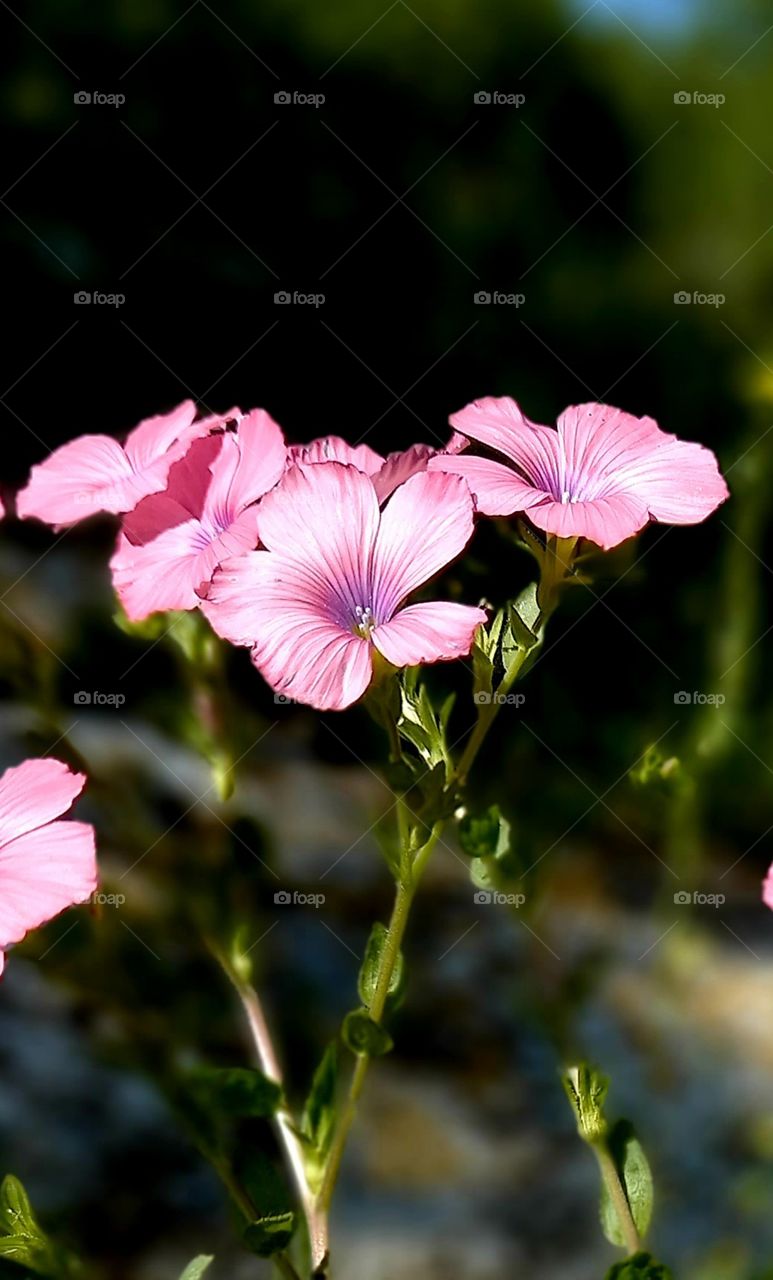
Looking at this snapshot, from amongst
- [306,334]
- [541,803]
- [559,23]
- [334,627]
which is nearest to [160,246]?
[306,334]

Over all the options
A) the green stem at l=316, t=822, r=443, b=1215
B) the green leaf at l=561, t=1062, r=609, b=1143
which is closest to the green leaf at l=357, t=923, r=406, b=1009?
the green stem at l=316, t=822, r=443, b=1215

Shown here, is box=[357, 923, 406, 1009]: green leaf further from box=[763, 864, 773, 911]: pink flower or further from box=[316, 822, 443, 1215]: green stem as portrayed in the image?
box=[763, 864, 773, 911]: pink flower

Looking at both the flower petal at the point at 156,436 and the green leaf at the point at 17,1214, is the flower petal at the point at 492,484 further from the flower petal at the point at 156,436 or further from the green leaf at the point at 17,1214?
the green leaf at the point at 17,1214

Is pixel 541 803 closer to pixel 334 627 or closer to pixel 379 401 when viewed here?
pixel 334 627

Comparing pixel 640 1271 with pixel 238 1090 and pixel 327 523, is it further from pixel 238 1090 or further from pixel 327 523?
pixel 327 523

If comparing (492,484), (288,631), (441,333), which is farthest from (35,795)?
(441,333)

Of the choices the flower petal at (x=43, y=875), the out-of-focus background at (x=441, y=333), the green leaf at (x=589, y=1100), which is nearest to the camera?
the flower petal at (x=43, y=875)

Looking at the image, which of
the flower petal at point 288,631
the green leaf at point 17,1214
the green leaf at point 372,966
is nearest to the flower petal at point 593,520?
the flower petal at point 288,631
